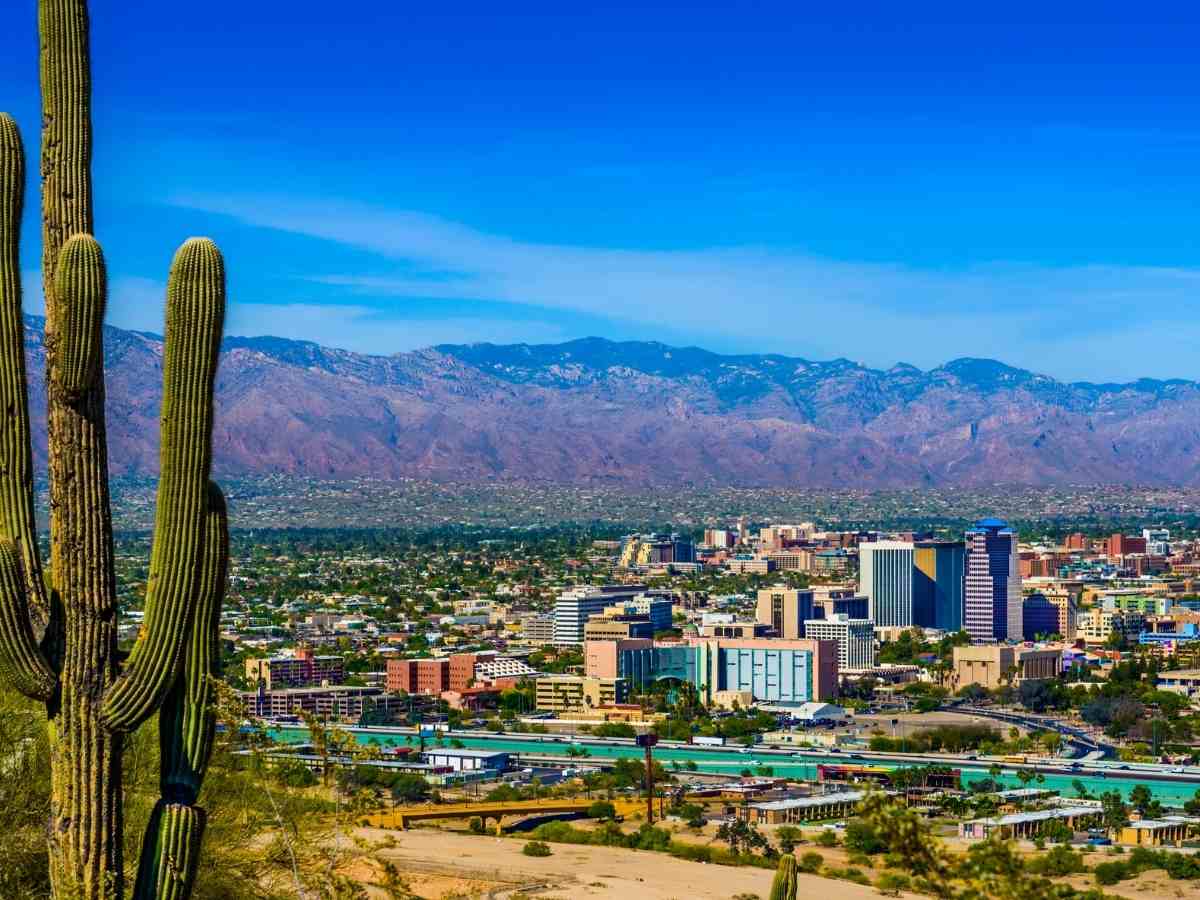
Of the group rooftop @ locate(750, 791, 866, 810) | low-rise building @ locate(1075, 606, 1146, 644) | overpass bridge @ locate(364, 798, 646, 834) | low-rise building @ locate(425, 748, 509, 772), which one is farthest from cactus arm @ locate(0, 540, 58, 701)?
low-rise building @ locate(1075, 606, 1146, 644)

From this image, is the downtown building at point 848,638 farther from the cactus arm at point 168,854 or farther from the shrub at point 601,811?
the cactus arm at point 168,854

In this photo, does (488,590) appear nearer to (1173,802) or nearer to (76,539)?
(1173,802)

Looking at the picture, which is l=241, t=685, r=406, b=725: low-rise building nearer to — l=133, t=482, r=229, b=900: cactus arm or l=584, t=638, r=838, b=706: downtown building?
l=584, t=638, r=838, b=706: downtown building

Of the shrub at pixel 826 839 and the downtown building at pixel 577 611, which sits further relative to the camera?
the downtown building at pixel 577 611

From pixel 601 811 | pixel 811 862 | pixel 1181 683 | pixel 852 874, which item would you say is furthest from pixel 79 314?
pixel 1181 683

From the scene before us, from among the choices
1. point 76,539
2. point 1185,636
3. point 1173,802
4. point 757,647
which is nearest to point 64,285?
point 76,539

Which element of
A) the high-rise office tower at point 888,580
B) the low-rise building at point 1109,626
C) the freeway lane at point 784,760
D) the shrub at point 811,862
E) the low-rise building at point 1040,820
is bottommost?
the freeway lane at point 784,760

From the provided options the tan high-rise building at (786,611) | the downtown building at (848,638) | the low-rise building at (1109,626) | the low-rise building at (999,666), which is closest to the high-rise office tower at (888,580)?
the low-rise building at (1109,626)
